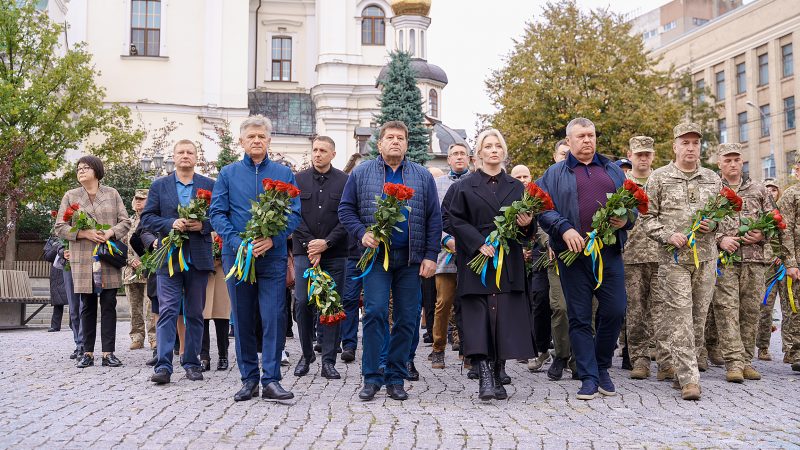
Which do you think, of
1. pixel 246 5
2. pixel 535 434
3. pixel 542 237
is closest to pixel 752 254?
pixel 542 237

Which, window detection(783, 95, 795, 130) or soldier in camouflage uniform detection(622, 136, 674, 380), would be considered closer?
soldier in camouflage uniform detection(622, 136, 674, 380)

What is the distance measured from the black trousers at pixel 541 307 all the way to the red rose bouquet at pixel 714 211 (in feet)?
7.48

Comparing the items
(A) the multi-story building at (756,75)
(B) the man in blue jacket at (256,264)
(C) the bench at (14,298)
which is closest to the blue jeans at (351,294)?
(B) the man in blue jacket at (256,264)

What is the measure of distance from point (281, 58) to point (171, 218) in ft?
171

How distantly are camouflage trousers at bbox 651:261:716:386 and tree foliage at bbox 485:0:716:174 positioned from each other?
87.4ft

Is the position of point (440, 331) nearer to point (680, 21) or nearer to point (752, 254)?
point (752, 254)

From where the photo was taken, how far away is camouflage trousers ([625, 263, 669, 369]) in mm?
10062

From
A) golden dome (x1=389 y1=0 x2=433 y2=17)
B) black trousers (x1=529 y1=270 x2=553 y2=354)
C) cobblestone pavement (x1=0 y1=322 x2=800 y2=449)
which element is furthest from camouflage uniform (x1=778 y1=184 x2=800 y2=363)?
golden dome (x1=389 y1=0 x2=433 y2=17)

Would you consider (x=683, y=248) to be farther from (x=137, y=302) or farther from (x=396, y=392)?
(x=137, y=302)

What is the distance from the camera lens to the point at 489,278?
8.41m

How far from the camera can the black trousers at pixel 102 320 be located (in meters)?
11.0

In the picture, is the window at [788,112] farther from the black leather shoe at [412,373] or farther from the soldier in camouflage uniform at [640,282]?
the black leather shoe at [412,373]

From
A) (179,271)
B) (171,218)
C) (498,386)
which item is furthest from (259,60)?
(498,386)

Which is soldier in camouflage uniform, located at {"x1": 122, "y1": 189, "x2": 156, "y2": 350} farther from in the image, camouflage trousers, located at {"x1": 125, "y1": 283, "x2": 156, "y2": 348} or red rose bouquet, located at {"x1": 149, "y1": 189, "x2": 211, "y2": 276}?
red rose bouquet, located at {"x1": 149, "y1": 189, "x2": 211, "y2": 276}
